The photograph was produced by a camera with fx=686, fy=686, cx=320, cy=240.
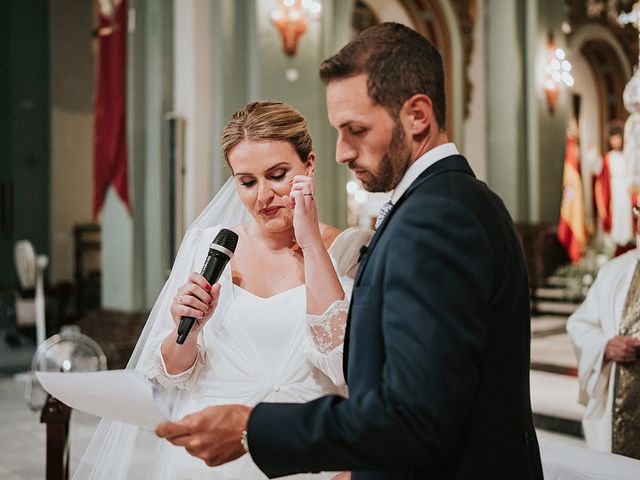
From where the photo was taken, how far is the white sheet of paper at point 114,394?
1.26 meters

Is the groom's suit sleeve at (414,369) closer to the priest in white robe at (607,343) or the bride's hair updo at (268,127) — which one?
the bride's hair updo at (268,127)

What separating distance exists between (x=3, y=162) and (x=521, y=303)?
12521mm

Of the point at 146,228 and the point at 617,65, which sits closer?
the point at 146,228

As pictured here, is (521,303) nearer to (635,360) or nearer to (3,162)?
(635,360)

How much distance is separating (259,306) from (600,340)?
7.19 feet

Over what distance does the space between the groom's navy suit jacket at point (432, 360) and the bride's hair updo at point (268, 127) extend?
79 cm

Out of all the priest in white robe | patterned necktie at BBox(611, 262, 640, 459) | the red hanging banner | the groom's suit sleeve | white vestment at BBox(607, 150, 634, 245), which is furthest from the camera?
white vestment at BBox(607, 150, 634, 245)

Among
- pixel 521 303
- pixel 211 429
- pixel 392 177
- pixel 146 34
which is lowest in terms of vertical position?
pixel 211 429

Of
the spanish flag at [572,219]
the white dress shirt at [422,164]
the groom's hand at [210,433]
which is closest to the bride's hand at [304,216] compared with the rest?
the white dress shirt at [422,164]

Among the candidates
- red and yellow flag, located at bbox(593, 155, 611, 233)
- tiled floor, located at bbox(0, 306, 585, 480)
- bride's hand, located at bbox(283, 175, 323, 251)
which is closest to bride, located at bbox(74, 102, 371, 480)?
bride's hand, located at bbox(283, 175, 323, 251)

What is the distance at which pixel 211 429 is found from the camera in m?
1.14

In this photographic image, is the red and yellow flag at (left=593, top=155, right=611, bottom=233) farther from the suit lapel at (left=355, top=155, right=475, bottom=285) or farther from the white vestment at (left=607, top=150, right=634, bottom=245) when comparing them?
the suit lapel at (left=355, top=155, right=475, bottom=285)

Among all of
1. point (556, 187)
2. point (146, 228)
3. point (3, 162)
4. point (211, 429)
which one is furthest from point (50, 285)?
point (211, 429)

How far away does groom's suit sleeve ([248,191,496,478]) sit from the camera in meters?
1.05
